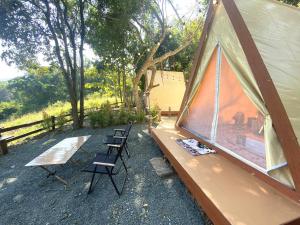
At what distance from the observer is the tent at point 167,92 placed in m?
10.7

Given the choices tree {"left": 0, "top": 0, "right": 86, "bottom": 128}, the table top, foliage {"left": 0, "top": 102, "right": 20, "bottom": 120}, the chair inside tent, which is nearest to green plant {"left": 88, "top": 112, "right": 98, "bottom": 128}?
tree {"left": 0, "top": 0, "right": 86, "bottom": 128}

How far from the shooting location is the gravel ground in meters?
2.39

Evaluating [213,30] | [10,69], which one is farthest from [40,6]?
[213,30]

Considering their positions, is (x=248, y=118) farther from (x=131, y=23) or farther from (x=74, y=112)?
(x=74, y=112)

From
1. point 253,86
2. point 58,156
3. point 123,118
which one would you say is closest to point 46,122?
point 123,118

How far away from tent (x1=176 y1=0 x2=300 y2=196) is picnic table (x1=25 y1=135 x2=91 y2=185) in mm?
2726

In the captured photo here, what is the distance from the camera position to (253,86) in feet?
7.86

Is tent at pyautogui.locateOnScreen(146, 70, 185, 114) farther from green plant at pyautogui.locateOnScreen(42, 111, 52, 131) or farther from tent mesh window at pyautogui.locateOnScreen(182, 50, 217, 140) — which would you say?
tent mesh window at pyautogui.locateOnScreen(182, 50, 217, 140)

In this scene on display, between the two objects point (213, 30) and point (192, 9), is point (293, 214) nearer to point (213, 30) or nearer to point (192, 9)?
point (213, 30)

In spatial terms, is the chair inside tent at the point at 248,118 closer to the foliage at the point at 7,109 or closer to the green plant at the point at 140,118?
the green plant at the point at 140,118

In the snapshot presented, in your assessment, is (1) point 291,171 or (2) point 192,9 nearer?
(1) point 291,171

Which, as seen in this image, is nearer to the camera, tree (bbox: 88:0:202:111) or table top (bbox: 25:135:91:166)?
table top (bbox: 25:135:91:166)

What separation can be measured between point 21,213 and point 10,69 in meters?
7.13

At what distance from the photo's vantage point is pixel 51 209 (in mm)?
2639
